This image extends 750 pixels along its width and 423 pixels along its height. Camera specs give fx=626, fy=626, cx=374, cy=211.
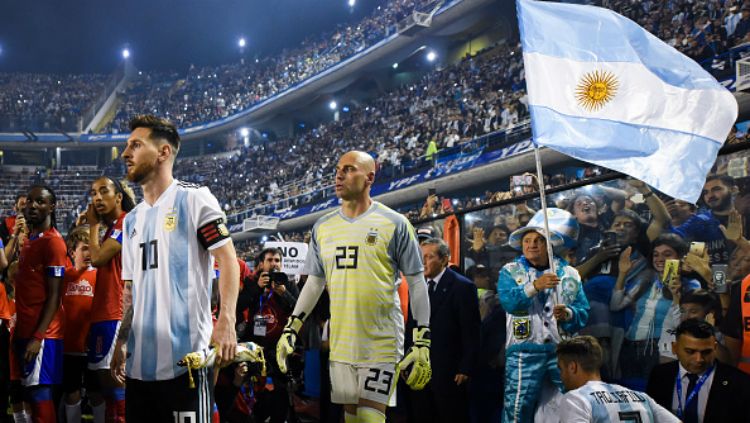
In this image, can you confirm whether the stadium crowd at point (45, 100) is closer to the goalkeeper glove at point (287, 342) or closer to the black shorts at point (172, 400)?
the goalkeeper glove at point (287, 342)

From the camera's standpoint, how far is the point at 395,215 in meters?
4.26

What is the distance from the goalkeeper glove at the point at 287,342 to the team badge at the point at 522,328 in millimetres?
1710

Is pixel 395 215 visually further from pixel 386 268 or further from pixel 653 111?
pixel 653 111

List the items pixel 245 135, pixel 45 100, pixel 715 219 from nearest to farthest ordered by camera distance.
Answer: pixel 715 219, pixel 245 135, pixel 45 100

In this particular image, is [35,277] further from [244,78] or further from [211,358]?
[244,78]

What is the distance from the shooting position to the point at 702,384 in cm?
404

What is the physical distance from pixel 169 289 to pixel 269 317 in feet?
12.2

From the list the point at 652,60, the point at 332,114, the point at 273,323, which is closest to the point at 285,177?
the point at 332,114

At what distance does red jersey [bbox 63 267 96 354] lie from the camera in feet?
18.4

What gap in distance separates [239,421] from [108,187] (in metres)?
2.77

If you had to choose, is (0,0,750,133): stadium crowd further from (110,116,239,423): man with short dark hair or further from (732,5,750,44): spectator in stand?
(110,116,239,423): man with short dark hair

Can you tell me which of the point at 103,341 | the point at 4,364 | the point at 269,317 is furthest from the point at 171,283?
the point at 269,317

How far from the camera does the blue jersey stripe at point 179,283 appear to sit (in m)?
3.11

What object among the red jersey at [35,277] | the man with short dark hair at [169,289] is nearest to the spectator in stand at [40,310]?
the red jersey at [35,277]
